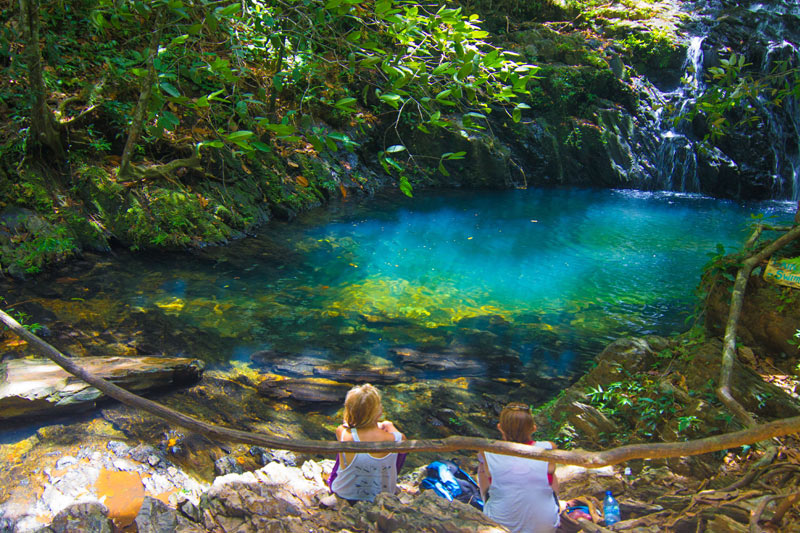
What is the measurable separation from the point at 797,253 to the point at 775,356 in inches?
35.2

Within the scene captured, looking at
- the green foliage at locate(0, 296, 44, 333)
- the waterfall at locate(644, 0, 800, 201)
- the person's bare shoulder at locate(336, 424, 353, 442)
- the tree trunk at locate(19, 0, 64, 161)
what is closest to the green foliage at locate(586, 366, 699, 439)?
the person's bare shoulder at locate(336, 424, 353, 442)

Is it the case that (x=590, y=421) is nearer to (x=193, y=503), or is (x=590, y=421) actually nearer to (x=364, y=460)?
(x=364, y=460)

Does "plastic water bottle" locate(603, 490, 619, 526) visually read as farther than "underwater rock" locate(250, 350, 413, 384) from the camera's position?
No

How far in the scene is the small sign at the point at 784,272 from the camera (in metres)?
3.84

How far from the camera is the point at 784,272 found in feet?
12.9

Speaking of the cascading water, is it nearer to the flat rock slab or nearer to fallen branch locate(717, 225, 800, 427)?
fallen branch locate(717, 225, 800, 427)

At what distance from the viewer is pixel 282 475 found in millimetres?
3119

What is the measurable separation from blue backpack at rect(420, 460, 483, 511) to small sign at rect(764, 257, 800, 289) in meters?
3.08

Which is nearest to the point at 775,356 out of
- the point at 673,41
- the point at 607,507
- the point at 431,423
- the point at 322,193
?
the point at 607,507

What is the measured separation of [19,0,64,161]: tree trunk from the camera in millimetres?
5766

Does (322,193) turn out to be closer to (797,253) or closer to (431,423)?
(431,423)

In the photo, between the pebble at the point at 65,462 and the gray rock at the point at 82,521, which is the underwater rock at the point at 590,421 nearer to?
the gray rock at the point at 82,521

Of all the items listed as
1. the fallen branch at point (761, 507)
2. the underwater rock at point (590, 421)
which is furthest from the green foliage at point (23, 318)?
the fallen branch at point (761, 507)

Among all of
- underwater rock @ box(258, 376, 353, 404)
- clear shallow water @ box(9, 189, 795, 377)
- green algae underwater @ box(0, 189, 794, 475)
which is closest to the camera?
green algae underwater @ box(0, 189, 794, 475)
